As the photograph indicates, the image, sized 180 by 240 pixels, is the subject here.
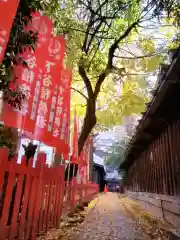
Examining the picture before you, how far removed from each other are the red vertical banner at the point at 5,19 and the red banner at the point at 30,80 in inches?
58.3

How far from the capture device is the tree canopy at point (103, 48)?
482cm

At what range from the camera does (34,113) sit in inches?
256

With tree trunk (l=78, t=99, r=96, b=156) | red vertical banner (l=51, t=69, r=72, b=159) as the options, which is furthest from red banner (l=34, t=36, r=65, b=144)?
tree trunk (l=78, t=99, r=96, b=156)

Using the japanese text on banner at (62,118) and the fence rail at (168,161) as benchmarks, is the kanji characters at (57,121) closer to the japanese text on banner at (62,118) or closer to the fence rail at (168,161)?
the japanese text on banner at (62,118)

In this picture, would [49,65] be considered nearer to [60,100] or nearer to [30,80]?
[30,80]

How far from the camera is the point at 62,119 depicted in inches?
330

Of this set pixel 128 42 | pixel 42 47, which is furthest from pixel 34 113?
A: pixel 128 42

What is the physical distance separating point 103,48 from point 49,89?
6346 mm

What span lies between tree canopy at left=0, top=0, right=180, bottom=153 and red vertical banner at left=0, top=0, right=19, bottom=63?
1.84 feet

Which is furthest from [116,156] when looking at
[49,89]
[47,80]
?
[47,80]

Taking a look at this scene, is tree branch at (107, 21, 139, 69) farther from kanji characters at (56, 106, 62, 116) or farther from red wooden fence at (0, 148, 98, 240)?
red wooden fence at (0, 148, 98, 240)

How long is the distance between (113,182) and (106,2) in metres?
63.1

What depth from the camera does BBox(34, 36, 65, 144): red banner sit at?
22.6 feet

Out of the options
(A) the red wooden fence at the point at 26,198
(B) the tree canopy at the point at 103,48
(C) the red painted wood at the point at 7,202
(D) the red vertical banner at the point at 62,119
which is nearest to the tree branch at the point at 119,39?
(B) the tree canopy at the point at 103,48
